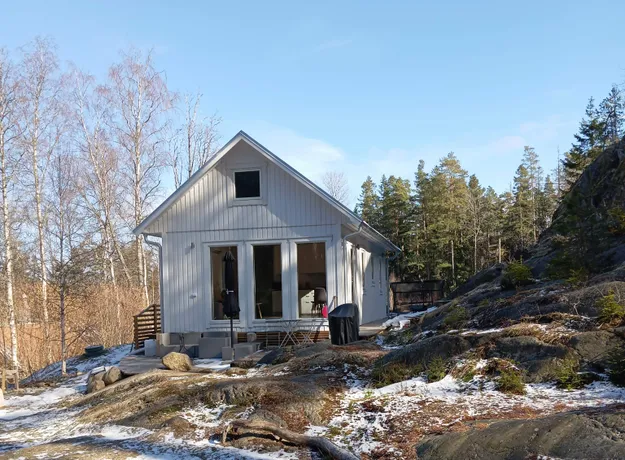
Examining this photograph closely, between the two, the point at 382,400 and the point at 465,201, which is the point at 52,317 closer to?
the point at 382,400

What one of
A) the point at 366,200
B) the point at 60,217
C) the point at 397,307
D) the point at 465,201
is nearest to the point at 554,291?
the point at 397,307

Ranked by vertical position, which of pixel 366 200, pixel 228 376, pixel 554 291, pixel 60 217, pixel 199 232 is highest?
pixel 366 200

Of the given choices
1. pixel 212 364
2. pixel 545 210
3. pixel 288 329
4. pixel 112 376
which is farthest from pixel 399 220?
pixel 112 376

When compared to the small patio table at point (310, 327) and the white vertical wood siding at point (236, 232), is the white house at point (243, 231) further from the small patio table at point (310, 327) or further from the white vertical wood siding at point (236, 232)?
the small patio table at point (310, 327)

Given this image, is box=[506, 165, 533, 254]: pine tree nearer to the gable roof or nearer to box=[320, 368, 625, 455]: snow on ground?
the gable roof

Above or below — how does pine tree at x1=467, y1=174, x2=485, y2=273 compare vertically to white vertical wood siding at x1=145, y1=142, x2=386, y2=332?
above

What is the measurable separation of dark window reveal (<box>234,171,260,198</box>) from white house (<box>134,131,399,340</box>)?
0.02 metres

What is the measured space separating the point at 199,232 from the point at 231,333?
9.43 ft

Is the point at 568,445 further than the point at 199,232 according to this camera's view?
No

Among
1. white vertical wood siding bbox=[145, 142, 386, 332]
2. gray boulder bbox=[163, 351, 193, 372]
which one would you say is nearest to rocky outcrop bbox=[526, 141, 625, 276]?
white vertical wood siding bbox=[145, 142, 386, 332]

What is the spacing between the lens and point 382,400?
692 centimetres

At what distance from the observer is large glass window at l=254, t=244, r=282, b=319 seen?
616 inches

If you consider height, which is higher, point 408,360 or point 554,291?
point 554,291

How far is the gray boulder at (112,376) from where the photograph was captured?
10.9 m
